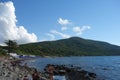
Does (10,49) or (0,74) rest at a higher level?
(10,49)

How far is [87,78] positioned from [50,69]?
33271mm

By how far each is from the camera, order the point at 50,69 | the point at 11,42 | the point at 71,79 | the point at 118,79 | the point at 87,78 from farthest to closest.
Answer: the point at 11,42 < the point at 118,79 < the point at 87,78 < the point at 71,79 < the point at 50,69

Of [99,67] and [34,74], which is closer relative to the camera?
[34,74]

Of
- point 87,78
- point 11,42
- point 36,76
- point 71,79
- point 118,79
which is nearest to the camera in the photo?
point 36,76

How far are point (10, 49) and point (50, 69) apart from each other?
5812 inches

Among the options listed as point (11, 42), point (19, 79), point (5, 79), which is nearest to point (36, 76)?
point (5, 79)

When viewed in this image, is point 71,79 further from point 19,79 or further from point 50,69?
point 50,69

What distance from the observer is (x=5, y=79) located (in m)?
30.3

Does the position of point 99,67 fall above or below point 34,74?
above

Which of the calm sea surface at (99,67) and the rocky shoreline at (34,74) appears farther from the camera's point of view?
the calm sea surface at (99,67)

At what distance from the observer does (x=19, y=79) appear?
33031 millimetres

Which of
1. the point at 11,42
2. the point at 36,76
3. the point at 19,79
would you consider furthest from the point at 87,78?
the point at 11,42

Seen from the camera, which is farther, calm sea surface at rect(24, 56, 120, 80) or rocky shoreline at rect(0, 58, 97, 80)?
calm sea surface at rect(24, 56, 120, 80)

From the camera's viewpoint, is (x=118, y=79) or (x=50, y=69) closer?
(x=50, y=69)
